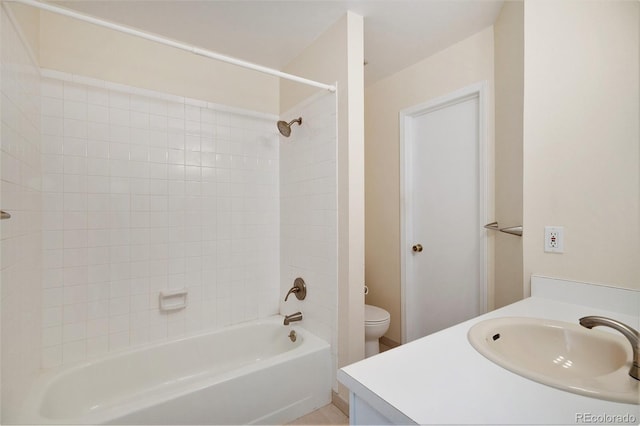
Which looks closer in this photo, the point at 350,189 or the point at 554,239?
the point at 554,239

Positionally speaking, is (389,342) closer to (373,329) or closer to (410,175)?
(373,329)

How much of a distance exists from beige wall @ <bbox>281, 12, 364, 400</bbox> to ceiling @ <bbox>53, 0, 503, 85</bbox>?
7.3 inches

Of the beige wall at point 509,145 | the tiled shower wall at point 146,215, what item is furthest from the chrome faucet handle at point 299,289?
the beige wall at point 509,145

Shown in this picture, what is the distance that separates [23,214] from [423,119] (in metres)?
2.51

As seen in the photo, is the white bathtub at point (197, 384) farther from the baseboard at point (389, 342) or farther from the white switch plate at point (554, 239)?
the white switch plate at point (554, 239)

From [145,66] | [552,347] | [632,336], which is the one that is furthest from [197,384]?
[145,66]

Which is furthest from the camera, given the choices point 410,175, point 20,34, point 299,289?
point 410,175

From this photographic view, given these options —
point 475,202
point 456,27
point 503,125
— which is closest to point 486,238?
point 475,202

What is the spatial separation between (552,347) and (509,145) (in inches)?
46.3

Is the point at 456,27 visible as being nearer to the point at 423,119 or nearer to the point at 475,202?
the point at 423,119

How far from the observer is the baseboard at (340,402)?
1742mm

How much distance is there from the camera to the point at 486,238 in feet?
6.37

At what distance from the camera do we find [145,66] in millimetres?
1986

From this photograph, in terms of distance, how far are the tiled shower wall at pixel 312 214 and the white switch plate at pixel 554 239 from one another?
104cm
